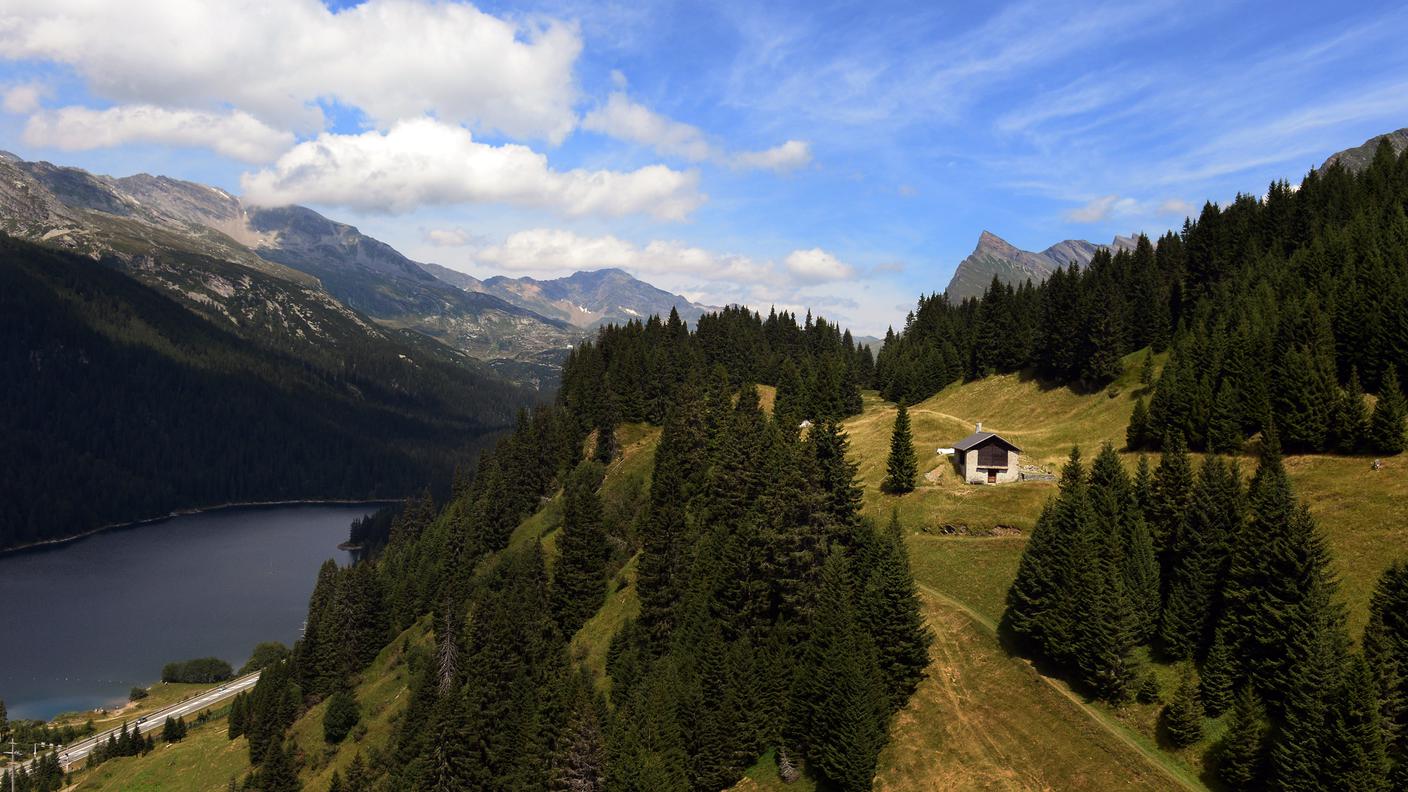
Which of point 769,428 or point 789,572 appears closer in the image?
point 789,572

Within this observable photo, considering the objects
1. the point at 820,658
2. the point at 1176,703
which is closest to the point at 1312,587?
the point at 1176,703

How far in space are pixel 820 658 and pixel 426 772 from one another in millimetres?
41698

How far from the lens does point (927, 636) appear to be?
5275 cm

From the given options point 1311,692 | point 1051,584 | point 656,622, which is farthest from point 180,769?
point 1311,692

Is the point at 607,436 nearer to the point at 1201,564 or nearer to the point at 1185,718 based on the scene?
the point at 1201,564

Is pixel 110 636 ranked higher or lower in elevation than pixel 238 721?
lower

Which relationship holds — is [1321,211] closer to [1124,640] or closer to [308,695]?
[1124,640]

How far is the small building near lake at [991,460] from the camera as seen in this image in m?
78.4

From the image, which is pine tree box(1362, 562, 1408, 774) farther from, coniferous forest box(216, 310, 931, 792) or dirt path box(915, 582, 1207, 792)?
coniferous forest box(216, 310, 931, 792)

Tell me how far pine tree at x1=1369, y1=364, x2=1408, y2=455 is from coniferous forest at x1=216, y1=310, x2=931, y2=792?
1573 inches

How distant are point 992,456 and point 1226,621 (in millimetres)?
34628

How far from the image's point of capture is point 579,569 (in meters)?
84.8

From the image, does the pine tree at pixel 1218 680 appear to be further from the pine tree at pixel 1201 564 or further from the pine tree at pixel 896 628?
the pine tree at pixel 896 628

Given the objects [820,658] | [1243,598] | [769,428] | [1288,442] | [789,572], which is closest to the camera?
[1243,598]
